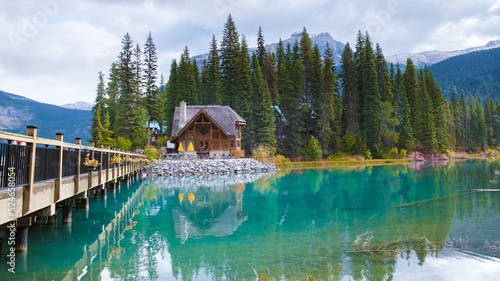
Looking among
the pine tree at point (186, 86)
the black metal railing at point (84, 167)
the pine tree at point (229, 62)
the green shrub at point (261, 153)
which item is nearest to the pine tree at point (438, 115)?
the green shrub at point (261, 153)

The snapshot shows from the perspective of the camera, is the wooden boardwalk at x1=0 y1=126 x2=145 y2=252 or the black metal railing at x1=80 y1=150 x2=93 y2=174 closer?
the wooden boardwalk at x1=0 y1=126 x2=145 y2=252

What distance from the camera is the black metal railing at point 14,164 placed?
5309 millimetres

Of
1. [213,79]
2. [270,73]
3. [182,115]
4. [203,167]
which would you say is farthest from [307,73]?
[203,167]

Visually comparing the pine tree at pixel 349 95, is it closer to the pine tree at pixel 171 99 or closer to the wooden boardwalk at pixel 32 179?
the pine tree at pixel 171 99

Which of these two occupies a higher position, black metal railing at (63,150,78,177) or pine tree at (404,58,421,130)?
pine tree at (404,58,421,130)

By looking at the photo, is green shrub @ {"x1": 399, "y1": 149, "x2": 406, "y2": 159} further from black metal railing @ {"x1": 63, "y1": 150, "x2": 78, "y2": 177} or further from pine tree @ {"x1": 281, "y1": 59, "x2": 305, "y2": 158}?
black metal railing @ {"x1": 63, "y1": 150, "x2": 78, "y2": 177}

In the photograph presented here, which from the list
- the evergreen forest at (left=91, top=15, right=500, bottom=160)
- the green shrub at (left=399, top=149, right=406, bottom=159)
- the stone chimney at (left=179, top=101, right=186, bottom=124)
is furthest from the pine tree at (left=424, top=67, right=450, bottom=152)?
the stone chimney at (left=179, top=101, right=186, bottom=124)

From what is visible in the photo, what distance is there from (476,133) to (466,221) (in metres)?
77.8

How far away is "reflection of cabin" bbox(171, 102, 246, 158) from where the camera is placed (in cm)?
4044

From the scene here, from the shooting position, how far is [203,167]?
33781 mm

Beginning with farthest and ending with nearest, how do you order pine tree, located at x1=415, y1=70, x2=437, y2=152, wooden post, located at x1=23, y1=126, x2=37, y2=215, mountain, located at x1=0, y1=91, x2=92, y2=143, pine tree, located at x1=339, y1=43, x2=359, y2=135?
mountain, located at x1=0, y1=91, x2=92, y2=143, pine tree, located at x1=415, y1=70, x2=437, y2=152, pine tree, located at x1=339, y1=43, x2=359, y2=135, wooden post, located at x1=23, y1=126, x2=37, y2=215

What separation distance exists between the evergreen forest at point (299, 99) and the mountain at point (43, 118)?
94441 mm

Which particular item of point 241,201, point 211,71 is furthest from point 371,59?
point 241,201

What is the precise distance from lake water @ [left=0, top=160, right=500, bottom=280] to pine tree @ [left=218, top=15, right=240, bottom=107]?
3568cm
